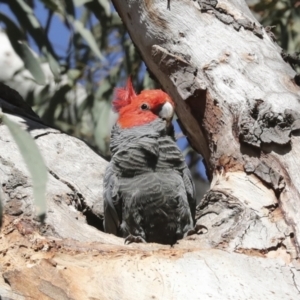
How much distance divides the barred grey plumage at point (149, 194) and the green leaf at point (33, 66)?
0.49m

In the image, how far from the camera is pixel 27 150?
76.4 inches

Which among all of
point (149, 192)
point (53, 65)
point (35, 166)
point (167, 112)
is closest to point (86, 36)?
point (53, 65)

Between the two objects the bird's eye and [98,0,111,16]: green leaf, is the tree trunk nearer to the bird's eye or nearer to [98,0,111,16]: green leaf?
the bird's eye

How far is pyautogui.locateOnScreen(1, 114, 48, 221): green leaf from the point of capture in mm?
1795

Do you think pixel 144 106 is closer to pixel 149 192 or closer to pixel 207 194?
pixel 149 192

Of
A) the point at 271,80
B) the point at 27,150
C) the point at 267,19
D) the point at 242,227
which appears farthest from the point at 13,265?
the point at 267,19

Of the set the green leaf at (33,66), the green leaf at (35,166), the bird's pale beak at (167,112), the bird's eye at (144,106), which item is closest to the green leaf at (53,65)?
the green leaf at (33,66)

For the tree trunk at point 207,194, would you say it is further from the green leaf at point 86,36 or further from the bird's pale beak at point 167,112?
the green leaf at point 86,36

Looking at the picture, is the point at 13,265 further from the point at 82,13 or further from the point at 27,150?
the point at 82,13

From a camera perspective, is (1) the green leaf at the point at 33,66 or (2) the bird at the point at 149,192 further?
(2) the bird at the point at 149,192

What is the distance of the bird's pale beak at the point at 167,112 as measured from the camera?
3.00 meters

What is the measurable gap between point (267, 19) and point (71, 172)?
2035 mm

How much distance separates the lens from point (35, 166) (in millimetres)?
1899

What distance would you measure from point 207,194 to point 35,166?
0.82m
